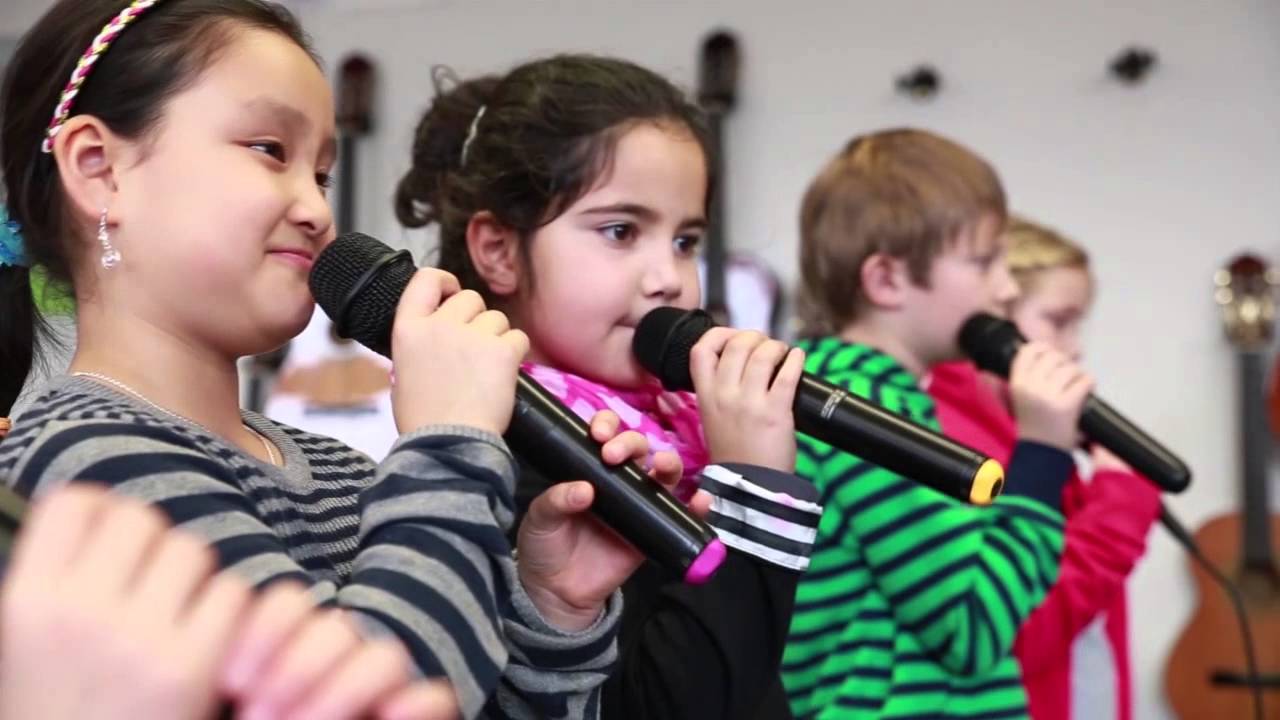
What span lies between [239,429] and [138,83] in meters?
0.21

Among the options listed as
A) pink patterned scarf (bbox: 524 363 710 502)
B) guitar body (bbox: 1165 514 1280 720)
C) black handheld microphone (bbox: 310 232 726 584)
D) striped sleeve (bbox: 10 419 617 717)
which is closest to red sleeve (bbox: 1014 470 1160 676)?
pink patterned scarf (bbox: 524 363 710 502)

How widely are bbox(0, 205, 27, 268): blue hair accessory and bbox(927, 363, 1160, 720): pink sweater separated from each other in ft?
3.05

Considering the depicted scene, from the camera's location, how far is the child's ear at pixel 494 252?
1.06 m

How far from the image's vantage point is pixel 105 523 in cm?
38

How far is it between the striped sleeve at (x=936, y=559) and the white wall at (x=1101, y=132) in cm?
172

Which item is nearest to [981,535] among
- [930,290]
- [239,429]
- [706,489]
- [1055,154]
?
[930,290]

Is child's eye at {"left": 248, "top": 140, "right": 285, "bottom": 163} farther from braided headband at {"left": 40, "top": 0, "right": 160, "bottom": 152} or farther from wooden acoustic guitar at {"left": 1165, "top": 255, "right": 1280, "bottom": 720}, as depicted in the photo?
wooden acoustic guitar at {"left": 1165, "top": 255, "right": 1280, "bottom": 720}

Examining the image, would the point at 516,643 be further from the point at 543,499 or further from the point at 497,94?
the point at 497,94

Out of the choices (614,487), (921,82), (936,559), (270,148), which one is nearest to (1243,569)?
(921,82)

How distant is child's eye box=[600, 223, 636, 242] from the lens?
3.35 feet

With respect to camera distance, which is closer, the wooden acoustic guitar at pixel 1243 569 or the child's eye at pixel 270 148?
the child's eye at pixel 270 148

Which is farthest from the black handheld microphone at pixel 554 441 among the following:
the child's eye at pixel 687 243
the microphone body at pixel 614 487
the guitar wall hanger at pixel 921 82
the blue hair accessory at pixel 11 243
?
the guitar wall hanger at pixel 921 82

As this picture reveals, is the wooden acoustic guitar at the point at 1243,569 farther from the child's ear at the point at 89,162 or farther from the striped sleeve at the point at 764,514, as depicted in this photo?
the child's ear at the point at 89,162

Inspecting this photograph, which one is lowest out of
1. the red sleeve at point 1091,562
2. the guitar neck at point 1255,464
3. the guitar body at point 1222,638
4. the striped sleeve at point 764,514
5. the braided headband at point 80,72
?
the guitar body at point 1222,638
